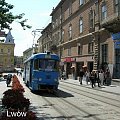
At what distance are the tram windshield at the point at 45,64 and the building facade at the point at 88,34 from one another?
971 centimetres

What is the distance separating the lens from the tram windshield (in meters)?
23.3

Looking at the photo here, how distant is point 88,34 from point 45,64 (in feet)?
74.9

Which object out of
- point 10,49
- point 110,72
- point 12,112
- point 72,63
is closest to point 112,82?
point 110,72

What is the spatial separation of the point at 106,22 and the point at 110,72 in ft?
20.3

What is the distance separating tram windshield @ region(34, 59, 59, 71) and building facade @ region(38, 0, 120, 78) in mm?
9712

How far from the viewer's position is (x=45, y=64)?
76.5 ft

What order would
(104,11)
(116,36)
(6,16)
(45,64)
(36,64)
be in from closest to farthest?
(6,16) → (45,64) → (36,64) → (116,36) → (104,11)

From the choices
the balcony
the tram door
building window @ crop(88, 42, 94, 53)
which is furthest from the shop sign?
building window @ crop(88, 42, 94, 53)

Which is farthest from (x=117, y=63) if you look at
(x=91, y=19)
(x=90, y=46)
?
(x=91, y=19)

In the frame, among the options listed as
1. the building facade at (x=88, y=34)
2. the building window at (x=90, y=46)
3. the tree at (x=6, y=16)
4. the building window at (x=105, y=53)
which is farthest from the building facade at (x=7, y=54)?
the tree at (x=6, y=16)

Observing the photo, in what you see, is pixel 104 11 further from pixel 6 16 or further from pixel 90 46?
pixel 6 16

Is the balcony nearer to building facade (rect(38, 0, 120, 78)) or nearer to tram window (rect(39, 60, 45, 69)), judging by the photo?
building facade (rect(38, 0, 120, 78))

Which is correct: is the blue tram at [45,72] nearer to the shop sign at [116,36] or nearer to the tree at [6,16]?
the tree at [6,16]

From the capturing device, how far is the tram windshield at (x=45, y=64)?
23.3 m
